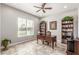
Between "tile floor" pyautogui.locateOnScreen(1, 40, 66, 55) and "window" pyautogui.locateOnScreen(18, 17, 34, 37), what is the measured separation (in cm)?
30

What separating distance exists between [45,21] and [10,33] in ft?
3.49

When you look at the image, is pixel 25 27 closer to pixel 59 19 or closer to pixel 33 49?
pixel 33 49

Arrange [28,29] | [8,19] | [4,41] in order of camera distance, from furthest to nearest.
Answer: [28,29] → [8,19] → [4,41]

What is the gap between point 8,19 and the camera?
2.51 metres

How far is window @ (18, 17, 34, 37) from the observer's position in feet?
8.41

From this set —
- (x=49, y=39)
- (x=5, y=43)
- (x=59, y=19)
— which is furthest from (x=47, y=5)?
(x=5, y=43)

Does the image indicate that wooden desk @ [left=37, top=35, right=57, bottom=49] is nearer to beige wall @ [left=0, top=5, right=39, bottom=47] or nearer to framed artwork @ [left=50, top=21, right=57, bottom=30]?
framed artwork @ [left=50, top=21, right=57, bottom=30]

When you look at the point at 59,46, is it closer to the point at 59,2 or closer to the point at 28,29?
the point at 28,29

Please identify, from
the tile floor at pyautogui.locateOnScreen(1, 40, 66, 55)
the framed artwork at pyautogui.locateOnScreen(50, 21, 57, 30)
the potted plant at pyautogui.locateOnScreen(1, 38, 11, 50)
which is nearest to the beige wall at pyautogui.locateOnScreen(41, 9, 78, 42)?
the framed artwork at pyautogui.locateOnScreen(50, 21, 57, 30)

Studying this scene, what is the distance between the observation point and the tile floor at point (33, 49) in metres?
2.40

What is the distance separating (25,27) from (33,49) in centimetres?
68

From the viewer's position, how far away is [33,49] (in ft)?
8.31
